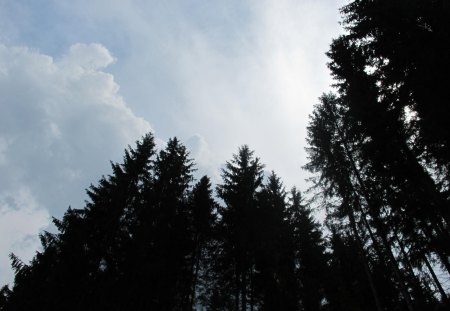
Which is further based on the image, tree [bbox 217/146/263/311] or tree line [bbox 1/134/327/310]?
tree [bbox 217/146/263/311]

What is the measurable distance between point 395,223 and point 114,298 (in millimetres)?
13959

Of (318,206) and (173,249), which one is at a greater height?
(318,206)

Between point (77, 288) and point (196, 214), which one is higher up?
point (196, 214)

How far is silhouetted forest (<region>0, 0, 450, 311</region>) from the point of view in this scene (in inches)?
453

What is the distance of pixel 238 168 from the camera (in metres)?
24.6

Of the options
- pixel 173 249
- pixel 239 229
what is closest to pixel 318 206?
pixel 239 229

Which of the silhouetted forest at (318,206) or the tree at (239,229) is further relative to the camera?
the tree at (239,229)

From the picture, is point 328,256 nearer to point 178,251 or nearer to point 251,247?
point 251,247

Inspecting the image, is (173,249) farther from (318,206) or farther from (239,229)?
(318,206)

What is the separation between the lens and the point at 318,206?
19141 mm

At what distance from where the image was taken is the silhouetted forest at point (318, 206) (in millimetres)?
11516

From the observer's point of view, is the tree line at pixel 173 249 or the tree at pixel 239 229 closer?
the tree line at pixel 173 249

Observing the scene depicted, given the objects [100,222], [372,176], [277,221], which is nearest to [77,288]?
[100,222]

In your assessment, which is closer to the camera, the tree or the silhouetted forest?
the silhouetted forest
